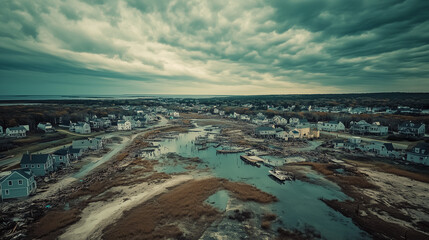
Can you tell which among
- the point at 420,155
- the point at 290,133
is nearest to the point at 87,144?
the point at 290,133

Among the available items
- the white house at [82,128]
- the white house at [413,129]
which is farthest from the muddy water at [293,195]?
the white house at [413,129]

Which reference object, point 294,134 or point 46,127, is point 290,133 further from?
point 46,127

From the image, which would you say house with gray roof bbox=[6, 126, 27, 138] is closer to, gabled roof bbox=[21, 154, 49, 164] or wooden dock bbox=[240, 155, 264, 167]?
gabled roof bbox=[21, 154, 49, 164]

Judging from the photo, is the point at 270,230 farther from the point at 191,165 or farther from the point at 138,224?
the point at 191,165

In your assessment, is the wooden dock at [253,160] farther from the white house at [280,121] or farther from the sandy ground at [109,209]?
the white house at [280,121]

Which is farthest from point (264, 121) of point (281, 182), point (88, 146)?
point (88, 146)

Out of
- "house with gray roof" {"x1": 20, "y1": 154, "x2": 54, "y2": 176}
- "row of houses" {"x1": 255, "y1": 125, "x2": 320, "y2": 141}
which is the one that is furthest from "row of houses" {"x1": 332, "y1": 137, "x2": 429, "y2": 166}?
"house with gray roof" {"x1": 20, "y1": 154, "x2": 54, "y2": 176}
